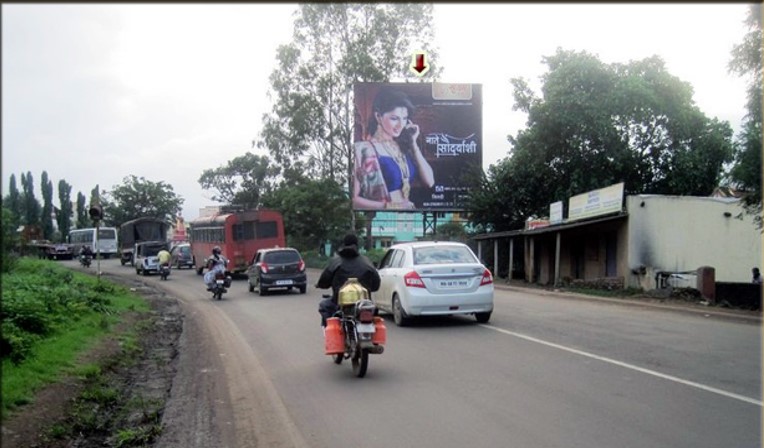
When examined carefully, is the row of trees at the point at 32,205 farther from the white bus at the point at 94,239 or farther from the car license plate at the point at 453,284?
the white bus at the point at 94,239

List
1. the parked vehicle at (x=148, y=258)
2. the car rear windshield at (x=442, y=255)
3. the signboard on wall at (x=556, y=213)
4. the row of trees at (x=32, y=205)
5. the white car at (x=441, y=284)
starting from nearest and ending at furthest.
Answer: the row of trees at (x=32, y=205)
the white car at (x=441, y=284)
the car rear windshield at (x=442, y=255)
the signboard on wall at (x=556, y=213)
the parked vehicle at (x=148, y=258)

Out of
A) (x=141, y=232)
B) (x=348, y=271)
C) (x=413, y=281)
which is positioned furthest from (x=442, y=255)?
(x=141, y=232)

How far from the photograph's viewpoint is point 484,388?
7523 millimetres

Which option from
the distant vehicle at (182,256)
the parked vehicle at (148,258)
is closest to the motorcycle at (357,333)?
the parked vehicle at (148,258)

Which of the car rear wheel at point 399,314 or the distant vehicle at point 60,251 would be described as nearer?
the car rear wheel at point 399,314

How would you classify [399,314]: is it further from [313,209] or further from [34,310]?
[313,209]

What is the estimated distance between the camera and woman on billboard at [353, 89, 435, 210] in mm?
34969

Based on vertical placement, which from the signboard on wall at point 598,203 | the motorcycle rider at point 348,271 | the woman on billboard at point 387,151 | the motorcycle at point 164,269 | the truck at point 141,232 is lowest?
the motorcycle at point 164,269

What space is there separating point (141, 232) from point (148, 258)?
9813mm

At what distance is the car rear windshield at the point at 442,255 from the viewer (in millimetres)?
12719

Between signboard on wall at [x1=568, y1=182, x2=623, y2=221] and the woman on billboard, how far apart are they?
11.0m

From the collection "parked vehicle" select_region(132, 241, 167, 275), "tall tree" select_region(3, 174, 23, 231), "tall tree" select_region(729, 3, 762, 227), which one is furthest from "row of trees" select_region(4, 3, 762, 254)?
"tall tree" select_region(3, 174, 23, 231)

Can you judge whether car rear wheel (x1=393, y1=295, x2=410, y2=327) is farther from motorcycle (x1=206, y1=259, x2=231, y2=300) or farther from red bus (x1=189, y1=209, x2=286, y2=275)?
red bus (x1=189, y1=209, x2=286, y2=275)

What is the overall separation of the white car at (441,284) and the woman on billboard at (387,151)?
22.2m
